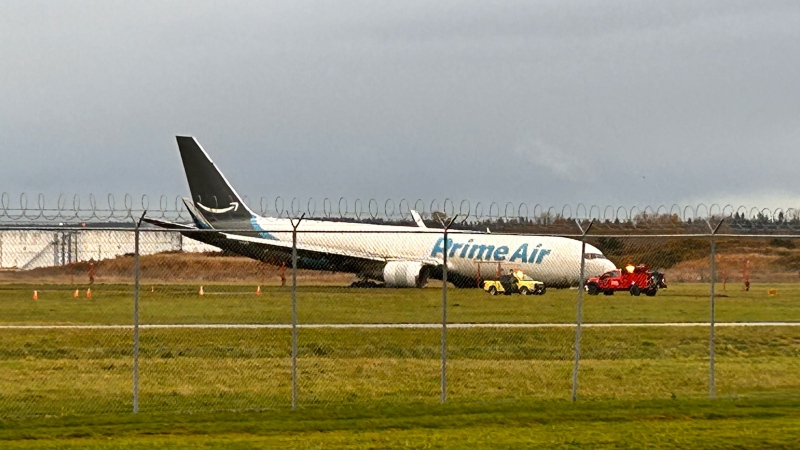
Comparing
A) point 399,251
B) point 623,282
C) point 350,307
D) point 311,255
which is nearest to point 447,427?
point 350,307

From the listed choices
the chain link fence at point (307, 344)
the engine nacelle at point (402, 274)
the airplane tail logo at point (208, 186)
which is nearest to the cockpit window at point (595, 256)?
the engine nacelle at point (402, 274)

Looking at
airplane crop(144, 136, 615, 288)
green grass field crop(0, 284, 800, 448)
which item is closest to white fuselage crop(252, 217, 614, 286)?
airplane crop(144, 136, 615, 288)

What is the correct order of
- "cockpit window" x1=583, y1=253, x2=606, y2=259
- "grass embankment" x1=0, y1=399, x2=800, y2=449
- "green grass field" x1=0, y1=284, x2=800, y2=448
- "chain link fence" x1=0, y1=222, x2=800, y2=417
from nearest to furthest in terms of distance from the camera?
"grass embankment" x1=0, y1=399, x2=800, y2=449 → "green grass field" x1=0, y1=284, x2=800, y2=448 → "chain link fence" x1=0, y1=222, x2=800, y2=417 → "cockpit window" x1=583, y1=253, x2=606, y2=259

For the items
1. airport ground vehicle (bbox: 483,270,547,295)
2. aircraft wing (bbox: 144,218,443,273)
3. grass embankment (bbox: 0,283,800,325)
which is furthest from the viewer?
aircraft wing (bbox: 144,218,443,273)

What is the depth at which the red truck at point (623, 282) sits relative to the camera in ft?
121

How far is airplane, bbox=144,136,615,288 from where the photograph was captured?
145 ft

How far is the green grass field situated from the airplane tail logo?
2086 cm

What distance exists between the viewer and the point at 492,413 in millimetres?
15125

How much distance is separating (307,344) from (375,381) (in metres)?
5.57

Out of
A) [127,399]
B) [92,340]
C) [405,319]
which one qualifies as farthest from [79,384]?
[405,319]

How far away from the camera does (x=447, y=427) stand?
14141 mm

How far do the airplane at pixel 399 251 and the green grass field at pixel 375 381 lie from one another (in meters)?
11.2

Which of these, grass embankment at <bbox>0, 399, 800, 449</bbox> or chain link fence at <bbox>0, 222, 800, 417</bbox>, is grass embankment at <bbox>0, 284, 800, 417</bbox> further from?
grass embankment at <bbox>0, 399, 800, 449</bbox>

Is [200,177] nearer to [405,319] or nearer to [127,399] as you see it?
[405,319]
